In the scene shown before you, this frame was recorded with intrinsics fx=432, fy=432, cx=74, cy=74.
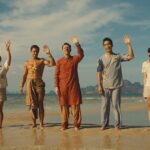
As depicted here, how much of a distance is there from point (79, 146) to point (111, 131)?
1917mm

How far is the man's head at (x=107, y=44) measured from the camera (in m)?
9.77

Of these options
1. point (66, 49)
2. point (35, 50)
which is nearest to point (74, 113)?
point (66, 49)

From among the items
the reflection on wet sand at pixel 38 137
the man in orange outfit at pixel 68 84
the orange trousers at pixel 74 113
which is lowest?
the reflection on wet sand at pixel 38 137

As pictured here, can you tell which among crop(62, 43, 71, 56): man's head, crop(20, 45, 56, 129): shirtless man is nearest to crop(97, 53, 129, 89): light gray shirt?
crop(62, 43, 71, 56): man's head

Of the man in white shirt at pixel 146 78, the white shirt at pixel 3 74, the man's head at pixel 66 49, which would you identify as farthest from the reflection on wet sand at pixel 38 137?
the man in white shirt at pixel 146 78

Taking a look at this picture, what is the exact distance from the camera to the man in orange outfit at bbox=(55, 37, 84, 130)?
10.1 m

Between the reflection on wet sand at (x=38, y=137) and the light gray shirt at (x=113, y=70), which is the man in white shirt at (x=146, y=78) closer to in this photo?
the light gray shirt at (x=113, y=70)

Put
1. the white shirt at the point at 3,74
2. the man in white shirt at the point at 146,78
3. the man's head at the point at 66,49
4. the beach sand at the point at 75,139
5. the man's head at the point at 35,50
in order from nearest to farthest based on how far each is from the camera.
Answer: the beach sand at the point at 75,139 → the man in white shirt at the point at 146,78 → the man's head at the point at 66,49 → the man's head at the point at 35,50 → the white shirt at the point at 3,74

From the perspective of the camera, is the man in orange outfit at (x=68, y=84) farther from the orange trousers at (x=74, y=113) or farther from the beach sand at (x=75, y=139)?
the beach sand at (x=75, y=139)

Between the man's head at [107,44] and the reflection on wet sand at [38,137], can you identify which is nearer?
the reflection on wet sand at [38,137]

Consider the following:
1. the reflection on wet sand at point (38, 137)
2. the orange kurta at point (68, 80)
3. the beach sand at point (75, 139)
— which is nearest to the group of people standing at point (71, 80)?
the orange kurta at point (68, 80)

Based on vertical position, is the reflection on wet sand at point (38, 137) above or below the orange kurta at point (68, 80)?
below

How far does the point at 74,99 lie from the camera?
401 inches

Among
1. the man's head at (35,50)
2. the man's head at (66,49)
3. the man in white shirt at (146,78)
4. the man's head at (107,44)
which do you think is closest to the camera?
the man's head at (107,44)
